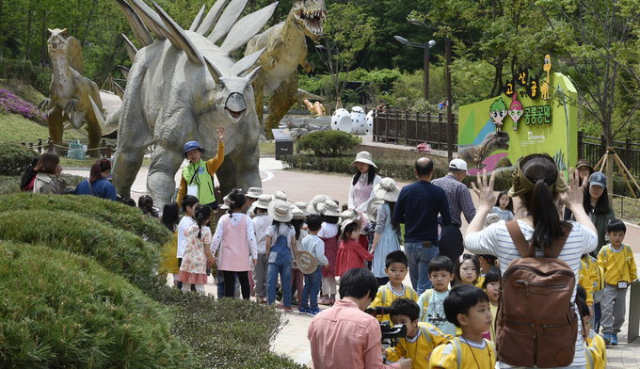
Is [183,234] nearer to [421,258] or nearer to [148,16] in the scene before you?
[421,258]

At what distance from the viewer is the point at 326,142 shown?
1292 inches

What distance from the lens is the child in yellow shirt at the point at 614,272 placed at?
9.33m

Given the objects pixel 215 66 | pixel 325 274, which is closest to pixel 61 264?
pixel 325 274

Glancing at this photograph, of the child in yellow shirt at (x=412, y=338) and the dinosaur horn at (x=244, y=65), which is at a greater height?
the dinosaur horn at (x=244, y=65)

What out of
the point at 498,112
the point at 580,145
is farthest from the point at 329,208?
the point at 580,145

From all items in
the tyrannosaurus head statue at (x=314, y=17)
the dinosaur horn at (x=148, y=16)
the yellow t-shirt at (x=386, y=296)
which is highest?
the tyrannosaurus head statue at (x=314, y=17)

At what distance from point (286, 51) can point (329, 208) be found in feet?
61.4

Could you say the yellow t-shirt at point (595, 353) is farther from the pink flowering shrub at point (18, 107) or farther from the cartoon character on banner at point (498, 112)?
the pink flowering shrub at point (18, 107)

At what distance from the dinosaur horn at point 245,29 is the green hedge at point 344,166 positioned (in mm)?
12267

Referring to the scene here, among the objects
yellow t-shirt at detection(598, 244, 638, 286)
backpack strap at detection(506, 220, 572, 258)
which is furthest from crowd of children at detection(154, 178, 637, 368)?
backpack strap at detection(506, 220, 572, 258)

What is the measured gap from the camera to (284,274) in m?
10.6

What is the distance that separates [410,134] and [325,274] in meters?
25.7

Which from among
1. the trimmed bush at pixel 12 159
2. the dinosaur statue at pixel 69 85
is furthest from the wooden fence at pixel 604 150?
the dinosaur statue at pixel 69 85

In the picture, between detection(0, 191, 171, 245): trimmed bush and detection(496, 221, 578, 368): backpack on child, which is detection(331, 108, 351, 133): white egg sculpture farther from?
detection(496, 221, 578, 368): backpack on child
